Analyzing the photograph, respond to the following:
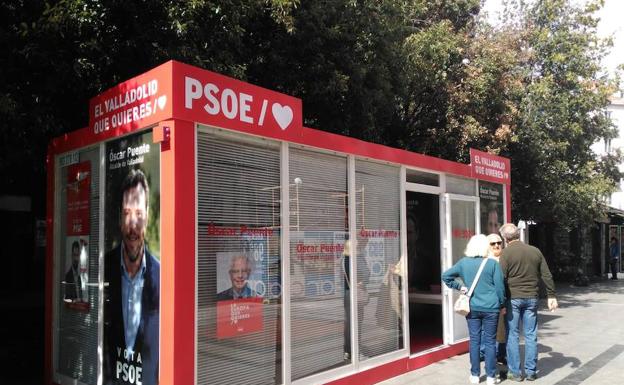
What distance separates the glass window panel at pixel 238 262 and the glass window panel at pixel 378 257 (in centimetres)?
143

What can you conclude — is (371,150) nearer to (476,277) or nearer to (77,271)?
(476,277)

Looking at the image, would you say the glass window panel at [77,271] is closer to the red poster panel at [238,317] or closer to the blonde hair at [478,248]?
the red poster panel at [238,317]

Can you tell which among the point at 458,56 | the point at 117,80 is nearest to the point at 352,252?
the point at 117,80

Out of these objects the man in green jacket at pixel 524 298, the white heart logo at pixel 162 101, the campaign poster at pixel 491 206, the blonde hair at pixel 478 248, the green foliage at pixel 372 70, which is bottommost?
the man in green jacket at pixel 524 298

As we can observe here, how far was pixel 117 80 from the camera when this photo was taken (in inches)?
285

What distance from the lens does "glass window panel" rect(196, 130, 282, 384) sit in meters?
4.75

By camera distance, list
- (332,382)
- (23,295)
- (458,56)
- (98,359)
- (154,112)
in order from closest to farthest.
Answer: (154,112) < (98,359) < (332,382) < (458,56) < (23,295)

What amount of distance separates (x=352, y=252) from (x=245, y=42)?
14.3 feet

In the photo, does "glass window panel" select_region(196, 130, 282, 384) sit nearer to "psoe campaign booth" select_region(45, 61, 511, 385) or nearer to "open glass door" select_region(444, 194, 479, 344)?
"psoe campaign booth" select_region(45, 61, 511, 385)

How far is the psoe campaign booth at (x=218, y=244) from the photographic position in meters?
4.56

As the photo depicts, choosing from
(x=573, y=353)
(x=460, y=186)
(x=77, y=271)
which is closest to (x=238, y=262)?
(x=77, y=271)

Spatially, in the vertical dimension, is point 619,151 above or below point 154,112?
above

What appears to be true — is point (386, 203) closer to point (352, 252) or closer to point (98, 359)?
point (352, 252)

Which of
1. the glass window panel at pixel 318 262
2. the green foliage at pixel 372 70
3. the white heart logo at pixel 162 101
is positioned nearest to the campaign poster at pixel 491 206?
the green foliage at pixel 372 70
